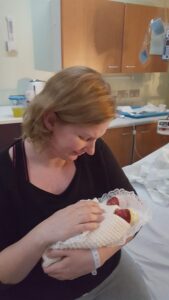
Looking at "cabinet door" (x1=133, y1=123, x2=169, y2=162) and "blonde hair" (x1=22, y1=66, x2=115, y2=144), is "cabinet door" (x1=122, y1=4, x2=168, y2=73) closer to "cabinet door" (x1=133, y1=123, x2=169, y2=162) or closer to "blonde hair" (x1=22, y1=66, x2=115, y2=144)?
"cabinet door" (x1=133, y1=123, x2=169, y2=162)

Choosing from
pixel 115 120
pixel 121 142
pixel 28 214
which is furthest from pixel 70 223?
pixel 121 142

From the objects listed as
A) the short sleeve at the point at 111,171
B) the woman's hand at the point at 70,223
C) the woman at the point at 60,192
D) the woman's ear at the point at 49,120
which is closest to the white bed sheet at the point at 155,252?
the woman at the point at 60,192

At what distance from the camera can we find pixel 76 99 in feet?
2.23

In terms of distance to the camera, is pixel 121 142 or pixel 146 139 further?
pixel 146 139

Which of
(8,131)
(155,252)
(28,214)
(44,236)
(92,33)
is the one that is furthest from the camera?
(92,33)

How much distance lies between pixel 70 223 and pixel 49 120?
283 millimetres

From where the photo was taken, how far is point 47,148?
2.67 ft

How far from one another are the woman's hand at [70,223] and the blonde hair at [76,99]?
226 millimetres

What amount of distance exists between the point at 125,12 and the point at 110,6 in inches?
6.7

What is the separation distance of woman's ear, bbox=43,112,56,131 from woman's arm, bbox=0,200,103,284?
0.75 feet

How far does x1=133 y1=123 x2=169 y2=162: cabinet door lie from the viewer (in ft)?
8.61

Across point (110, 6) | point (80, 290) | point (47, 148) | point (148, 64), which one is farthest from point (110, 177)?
point (148, 64)

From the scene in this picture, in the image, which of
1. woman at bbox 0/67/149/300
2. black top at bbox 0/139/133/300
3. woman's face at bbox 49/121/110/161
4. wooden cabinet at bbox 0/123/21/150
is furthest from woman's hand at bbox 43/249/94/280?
wooden cabinet at bbox 0/123/21/150

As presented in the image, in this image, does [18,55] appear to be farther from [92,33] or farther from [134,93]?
[134,93]
